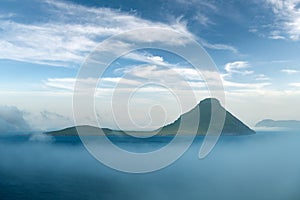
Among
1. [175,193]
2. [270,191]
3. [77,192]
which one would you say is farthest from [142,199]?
[270,191]

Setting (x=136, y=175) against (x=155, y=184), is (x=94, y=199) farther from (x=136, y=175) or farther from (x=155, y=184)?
(x=136, y=175)

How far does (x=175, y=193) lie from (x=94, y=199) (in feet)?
76.7

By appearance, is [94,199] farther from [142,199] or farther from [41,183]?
[41,183]

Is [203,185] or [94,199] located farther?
[203,185]

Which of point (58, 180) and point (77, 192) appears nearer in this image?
point (77, 192)

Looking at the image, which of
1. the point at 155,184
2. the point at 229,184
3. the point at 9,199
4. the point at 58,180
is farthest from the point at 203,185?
the point at 9,199

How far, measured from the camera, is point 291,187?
9244 centimetres

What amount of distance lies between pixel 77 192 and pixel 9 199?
1719cm

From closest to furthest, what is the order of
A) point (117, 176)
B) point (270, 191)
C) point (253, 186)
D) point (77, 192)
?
1. point (77, 192)
2. point (270, 191)
3. point (253, 186)
4. point (117, 176)

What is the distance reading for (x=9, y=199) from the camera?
73.3 m

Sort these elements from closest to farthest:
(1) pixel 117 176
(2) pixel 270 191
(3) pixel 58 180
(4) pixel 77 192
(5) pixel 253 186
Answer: (4) pixel 77 192, (2) pixel 270 191, (5) pixel 253 186, (3) pixel 58 180, (1) pixel 117 176

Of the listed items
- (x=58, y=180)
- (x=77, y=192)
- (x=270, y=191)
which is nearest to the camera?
(x=77, y=192)

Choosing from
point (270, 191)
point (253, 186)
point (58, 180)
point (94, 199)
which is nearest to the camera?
point (94, 199)

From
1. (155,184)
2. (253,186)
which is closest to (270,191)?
(253,186)
